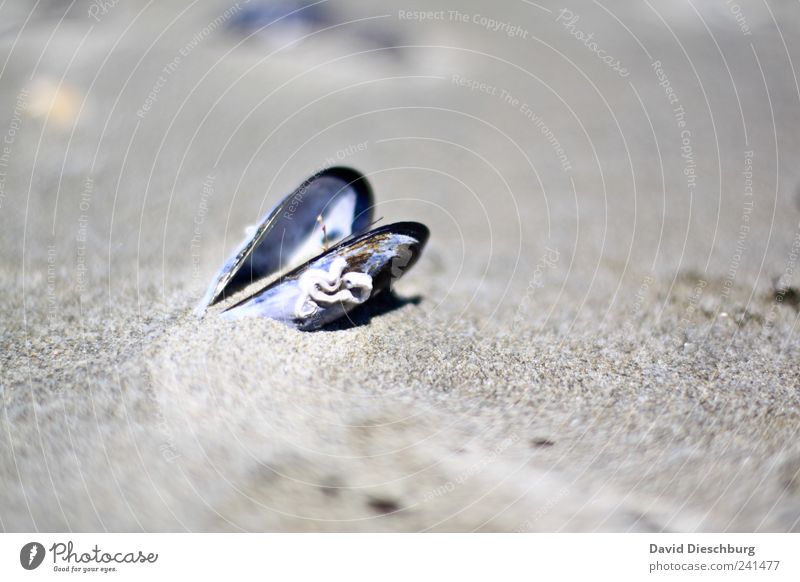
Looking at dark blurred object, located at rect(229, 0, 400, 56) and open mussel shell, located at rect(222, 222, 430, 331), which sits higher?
dark blurred object, located at rect(229, 0, 400, 56)

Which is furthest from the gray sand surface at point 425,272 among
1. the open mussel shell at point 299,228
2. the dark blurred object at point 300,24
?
the open mussel shell at point 299,228

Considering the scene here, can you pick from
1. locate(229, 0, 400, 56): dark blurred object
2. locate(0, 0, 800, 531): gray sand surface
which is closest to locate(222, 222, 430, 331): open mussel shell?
locate(0, 0, 800, 531): gray sand surface

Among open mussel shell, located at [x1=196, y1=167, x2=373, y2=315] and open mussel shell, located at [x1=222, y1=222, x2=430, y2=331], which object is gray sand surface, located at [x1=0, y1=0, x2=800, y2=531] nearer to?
open mussel shell, located at [x1=222, y1=222, x2=430, y2=331]

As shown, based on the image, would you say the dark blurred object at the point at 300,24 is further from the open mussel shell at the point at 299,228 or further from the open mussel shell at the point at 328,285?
the open mussel shell at the point at 328,285

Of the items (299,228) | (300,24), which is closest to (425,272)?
(299,228)

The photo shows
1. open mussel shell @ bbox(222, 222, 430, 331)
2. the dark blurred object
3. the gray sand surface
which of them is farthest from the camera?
the dark blurred object

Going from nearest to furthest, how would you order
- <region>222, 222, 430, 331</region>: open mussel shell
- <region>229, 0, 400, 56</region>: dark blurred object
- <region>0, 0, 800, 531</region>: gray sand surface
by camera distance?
<region>0, 0, 800, 531</region>: gray sand surface
<region>222, 222, 430, 331</region>: open mussel shell
<region>229, 0, 400, 56</region>: dark blurred object
